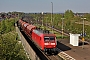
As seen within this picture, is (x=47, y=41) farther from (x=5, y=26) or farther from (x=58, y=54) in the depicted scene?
(x=5, y=26)

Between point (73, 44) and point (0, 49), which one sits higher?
point (0, 49)

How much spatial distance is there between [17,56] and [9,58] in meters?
1.12

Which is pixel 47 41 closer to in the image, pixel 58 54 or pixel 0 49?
pixel 58 54

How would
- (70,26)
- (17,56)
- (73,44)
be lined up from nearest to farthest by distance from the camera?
(17,56), (73,44), (70,26)

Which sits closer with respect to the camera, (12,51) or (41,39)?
(12,51)

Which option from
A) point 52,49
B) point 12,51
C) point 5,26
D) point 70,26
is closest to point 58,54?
point 52,49

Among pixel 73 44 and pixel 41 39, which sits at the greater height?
pixel 41 39

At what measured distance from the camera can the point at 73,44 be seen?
47.8 m

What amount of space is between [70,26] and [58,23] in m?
36.6

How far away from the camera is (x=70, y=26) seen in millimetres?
88812

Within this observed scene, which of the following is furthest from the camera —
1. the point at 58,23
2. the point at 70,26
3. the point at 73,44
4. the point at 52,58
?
the point at 58,23

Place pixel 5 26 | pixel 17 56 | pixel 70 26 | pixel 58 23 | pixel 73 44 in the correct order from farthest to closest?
pixel 58 23 < pixel 5 26 < pixel 70 26 < pixel 73 44 < pixel 17 56

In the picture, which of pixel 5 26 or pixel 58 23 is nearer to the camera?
pixel 5 26

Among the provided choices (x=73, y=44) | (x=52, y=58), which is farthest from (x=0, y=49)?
(x=73, y=44)
